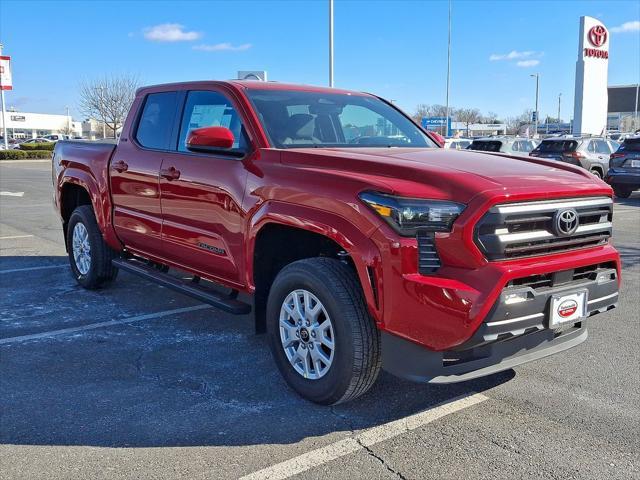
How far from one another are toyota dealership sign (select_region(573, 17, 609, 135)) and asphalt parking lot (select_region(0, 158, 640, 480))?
1002 inches

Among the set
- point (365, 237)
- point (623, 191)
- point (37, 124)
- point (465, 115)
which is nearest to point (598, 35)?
point (623, 191)

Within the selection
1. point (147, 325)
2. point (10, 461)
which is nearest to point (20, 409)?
point (10, 461)

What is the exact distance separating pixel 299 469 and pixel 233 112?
101 inches

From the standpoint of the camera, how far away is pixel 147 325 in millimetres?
5293

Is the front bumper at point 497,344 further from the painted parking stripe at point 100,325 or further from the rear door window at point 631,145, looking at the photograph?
the rear door window at point 631,145

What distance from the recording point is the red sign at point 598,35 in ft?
92.3

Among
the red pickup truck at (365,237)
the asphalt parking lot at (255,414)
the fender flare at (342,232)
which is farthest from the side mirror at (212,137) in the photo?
the asphalt parking lot at (255,414)

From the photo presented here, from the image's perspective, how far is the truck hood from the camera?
320 cm

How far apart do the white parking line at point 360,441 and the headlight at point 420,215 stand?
1125 mm

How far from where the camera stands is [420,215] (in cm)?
314

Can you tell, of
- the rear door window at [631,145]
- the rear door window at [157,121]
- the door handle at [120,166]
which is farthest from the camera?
the rear door window at [631,145]

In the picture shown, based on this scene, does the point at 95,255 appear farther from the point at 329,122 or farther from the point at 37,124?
the point at 37,124

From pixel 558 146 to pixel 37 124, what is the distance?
130 meters

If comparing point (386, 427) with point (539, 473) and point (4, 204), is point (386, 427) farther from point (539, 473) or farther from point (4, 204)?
point (4, 204)
